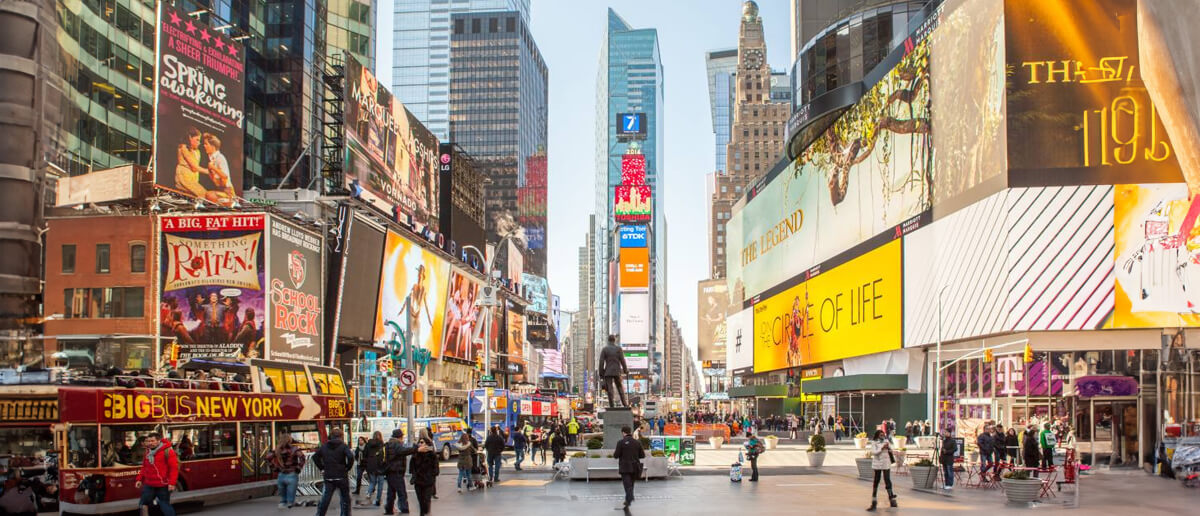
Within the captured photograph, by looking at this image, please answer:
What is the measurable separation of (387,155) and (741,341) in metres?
56.2

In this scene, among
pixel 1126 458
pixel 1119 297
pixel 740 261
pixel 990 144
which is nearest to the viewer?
pixel 1126 458

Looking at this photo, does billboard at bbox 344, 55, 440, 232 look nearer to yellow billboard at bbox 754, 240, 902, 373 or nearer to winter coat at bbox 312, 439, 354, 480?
yellow billboard at bbox 754, 240, 902, 373

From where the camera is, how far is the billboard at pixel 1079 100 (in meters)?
47.3

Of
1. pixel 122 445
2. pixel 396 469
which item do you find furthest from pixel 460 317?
pixel 122 445

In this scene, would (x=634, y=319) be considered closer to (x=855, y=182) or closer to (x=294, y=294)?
(x=855, y=182)

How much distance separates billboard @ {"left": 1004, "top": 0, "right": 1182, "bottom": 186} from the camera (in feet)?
155

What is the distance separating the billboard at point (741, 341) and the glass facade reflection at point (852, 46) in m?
34.5

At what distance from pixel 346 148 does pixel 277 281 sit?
13324 millimetres

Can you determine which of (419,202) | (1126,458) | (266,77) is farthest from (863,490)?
(266,77)

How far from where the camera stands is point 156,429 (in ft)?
68.8

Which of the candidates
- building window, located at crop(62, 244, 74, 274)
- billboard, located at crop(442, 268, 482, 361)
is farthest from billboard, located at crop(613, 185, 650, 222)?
building window, located at crop(62, 244, 74, 274)

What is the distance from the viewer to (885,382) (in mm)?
64875

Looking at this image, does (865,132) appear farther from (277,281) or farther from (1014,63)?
(277,281)

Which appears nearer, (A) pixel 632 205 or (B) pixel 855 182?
(B) pixel 855 182
